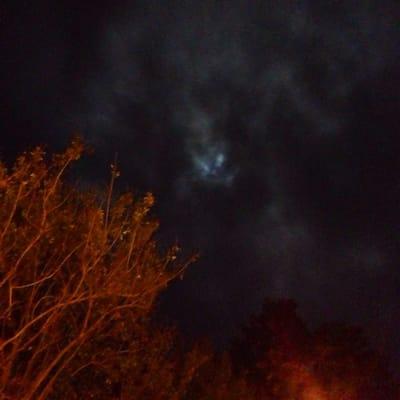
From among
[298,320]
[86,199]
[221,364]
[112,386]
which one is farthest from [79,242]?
[298,320]

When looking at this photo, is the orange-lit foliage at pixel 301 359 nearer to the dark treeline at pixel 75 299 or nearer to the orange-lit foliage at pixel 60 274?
the dark treeline at pixel 75 299

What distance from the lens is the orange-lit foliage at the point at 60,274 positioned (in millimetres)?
13906

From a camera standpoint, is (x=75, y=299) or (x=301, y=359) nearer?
(x=75, y=299)

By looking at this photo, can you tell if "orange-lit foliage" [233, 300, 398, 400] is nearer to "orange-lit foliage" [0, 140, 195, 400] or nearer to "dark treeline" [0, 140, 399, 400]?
"dark treeline" [0, 140, 399, 400]

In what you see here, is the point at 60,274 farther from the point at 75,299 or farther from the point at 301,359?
the point at 301,359

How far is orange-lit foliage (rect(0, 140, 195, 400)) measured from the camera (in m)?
13.9

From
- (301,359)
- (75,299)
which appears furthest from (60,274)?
(301,359)

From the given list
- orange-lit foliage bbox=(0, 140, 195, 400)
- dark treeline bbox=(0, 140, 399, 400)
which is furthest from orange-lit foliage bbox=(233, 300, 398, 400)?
orange-lit foliage bbox=(0, 140, 195, 400)

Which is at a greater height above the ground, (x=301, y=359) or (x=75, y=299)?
(x=301, y=359)

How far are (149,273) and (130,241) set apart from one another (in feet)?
2.97

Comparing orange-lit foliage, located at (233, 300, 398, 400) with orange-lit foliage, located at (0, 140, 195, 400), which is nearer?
orange-lit foliage, located at (0, 140, 195, 400)

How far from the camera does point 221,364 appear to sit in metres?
27.6

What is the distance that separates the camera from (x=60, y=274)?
16109mm

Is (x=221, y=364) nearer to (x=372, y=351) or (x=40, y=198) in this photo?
(x=40, y=198)
